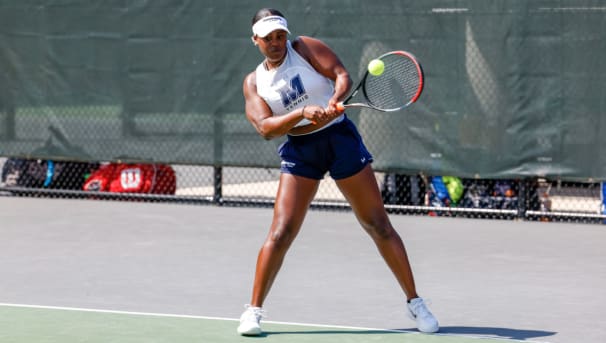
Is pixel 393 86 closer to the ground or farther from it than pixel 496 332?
farther from it

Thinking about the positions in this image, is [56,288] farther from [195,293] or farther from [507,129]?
[507,129]

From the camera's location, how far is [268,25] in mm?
5293

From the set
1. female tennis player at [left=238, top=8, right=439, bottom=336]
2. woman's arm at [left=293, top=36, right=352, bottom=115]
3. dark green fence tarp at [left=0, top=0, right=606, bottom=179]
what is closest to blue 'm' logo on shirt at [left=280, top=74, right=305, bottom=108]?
female tennis player at [left=238, top=8, right=439, bottom=336]

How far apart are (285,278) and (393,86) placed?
5.70ft

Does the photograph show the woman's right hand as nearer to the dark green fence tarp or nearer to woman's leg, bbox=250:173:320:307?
woman's leg, bbox=250:173:320:307

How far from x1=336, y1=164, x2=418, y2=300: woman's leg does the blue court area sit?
0.32m

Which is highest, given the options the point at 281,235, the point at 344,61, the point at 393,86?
the point at 344,61

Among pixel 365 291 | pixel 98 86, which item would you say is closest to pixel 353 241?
pixel 365 291

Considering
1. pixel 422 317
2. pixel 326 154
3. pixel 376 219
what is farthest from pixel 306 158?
pixel 422 317

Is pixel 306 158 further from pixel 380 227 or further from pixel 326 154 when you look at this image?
pixel 380 227

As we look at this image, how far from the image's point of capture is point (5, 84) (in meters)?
10.9

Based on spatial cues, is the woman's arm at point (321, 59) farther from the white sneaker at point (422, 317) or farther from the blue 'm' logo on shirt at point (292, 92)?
the white sneaker at point (422, 317)

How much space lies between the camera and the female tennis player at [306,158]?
546 cm

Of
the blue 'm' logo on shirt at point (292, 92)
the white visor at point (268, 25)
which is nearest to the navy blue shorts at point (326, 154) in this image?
the blue 'm' logo on shirt at point (292, 92)
